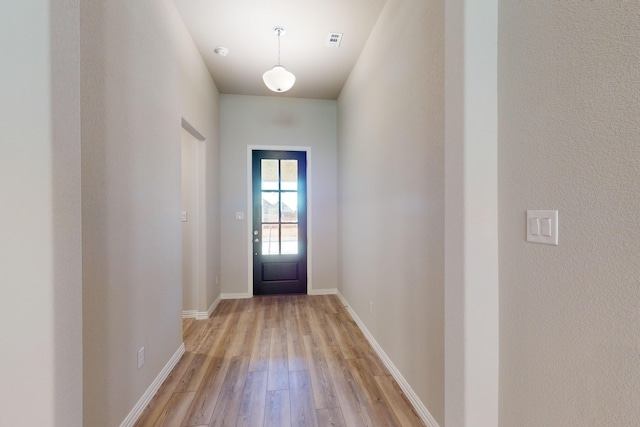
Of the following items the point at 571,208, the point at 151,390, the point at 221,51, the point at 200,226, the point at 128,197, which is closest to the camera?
the point at 571,208

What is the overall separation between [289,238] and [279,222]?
29cm

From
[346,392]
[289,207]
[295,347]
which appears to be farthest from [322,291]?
[346,392]

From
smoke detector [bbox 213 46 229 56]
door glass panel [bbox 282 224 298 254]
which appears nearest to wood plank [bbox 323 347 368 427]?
door glass panel [bbox 282 224 298 254]

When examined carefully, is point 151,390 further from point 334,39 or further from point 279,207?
point 334,39

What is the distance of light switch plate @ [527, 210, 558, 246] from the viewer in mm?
860

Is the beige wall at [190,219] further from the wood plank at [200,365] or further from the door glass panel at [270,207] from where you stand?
the door glass panel at [270,207]

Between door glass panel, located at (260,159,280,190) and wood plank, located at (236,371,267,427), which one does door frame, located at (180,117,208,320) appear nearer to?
door glass panel, located at (260,159,280,190)

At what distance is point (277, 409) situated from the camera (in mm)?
1719

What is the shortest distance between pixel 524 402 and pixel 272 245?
11.4ft

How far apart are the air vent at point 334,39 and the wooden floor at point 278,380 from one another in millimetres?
2948

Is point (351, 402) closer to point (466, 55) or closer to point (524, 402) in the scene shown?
point (524, 402)

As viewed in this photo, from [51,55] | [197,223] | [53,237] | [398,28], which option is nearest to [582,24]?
[398,28]

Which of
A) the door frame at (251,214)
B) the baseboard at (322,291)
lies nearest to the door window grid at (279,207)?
the door frame at (251,214)

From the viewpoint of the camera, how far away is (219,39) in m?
2.69
